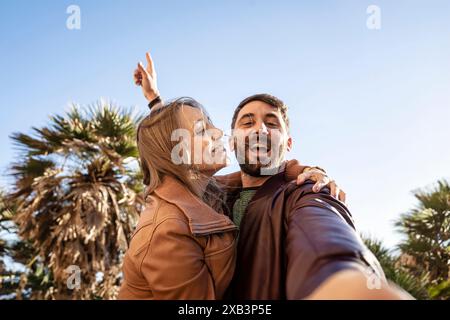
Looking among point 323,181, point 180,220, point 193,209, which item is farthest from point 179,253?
point 323,181

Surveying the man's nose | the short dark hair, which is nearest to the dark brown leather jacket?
the man's nose

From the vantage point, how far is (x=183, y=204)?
175 centimetres

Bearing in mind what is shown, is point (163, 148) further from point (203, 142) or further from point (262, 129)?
point (262, 129)

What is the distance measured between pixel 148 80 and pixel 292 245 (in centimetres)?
153

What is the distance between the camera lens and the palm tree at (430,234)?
866cm

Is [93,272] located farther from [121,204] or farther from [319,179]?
[319,179]

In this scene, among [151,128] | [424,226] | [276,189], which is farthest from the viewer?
[424,226]

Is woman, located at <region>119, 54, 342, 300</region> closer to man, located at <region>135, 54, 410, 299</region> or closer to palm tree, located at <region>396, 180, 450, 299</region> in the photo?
man, located at <region>135, 54, 410, 299</region>

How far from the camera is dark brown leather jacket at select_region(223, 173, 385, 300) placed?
1.18m

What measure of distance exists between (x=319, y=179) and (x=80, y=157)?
6811 millimetres

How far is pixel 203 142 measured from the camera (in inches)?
78.0

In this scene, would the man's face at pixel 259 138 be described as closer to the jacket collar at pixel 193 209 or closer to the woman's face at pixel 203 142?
the woman's face at pixel 203 142
